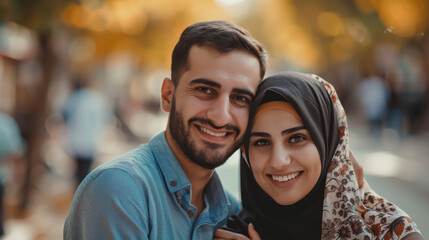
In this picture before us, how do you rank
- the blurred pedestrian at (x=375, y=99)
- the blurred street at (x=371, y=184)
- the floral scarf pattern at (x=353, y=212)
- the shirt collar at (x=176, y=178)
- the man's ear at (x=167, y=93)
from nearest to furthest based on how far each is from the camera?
the floral scarf pattern at (x=353, y=212) < the shirt collar at (x=176, y=178) < the man's ear at (x=167, y=93) < the blurred street at (x=371, y=184) < the blurred pedestrian at (x=375, y=99)

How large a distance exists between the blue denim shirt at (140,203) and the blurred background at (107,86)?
5.52 feet

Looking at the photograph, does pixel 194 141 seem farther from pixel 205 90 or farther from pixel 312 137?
pixel 312 137

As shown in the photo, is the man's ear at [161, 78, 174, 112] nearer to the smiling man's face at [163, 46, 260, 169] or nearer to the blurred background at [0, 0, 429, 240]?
the smiling man's face at [163, 46, 260, 169]

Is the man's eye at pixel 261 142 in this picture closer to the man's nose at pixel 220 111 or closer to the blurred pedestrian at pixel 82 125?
the man's nose at pixel 220 111

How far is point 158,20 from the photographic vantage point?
44.4 feet

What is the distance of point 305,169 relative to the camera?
8.41 feet

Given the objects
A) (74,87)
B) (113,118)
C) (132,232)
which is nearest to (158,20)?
(74,87)

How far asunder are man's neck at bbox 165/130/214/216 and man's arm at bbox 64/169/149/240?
50cm

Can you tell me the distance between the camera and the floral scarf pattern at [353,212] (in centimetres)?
236

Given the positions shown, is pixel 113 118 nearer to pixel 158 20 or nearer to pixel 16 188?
pixel 158 20

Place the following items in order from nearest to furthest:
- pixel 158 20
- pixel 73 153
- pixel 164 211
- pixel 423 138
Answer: pixel 164 211, pixel 73 153, pixel 158 20, pixel 423 138

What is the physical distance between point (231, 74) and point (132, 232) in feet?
3.27

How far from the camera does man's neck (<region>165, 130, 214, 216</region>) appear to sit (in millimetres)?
2623

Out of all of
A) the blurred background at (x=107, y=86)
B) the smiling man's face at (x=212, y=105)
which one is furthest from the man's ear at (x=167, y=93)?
the blurred background at (x=107, y=86)
